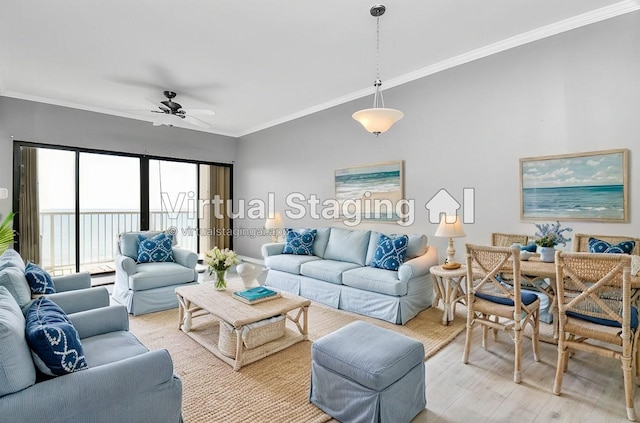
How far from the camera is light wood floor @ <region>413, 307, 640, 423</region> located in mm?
1952

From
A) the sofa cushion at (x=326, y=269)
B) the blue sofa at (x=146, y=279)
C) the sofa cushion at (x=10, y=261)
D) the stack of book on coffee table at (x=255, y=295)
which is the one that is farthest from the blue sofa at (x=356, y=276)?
the sofa cushion at (x=10, y=261)

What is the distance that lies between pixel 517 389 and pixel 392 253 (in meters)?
1.79

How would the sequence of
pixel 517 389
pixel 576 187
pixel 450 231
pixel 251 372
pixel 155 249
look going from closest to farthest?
pixel 517 389 < pixel 251 372 < pixel 576 187 < pixel 450 231 < pixel 155 249

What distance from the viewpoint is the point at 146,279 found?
3748 mm

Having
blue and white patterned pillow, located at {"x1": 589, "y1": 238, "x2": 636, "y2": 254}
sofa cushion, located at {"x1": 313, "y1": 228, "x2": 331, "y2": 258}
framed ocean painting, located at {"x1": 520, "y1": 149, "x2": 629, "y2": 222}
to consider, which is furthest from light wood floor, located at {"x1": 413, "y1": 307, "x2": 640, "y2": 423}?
sofa cushion, located at {"x1": 313, "y1": 228, "x2": 331, "y2": 258}

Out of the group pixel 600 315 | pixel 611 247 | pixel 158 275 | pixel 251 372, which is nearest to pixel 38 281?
pixel 158 275

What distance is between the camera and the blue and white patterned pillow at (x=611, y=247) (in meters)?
2.58

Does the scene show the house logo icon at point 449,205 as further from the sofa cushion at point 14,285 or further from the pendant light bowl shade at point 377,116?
the sofa cushion at point 14,285

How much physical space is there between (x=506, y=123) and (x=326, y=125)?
8.77 feet

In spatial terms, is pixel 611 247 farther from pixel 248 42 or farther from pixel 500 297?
pixel 248 42

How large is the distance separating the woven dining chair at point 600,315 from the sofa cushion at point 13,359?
9.20 feet

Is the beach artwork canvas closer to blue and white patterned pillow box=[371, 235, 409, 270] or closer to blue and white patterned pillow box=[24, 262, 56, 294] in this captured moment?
blue and white patterned pillow box=[371, 235, 409, 270]

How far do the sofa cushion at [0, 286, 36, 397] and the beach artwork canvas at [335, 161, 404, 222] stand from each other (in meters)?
3.82

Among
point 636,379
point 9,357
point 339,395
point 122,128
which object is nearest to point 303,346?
point 339,395
